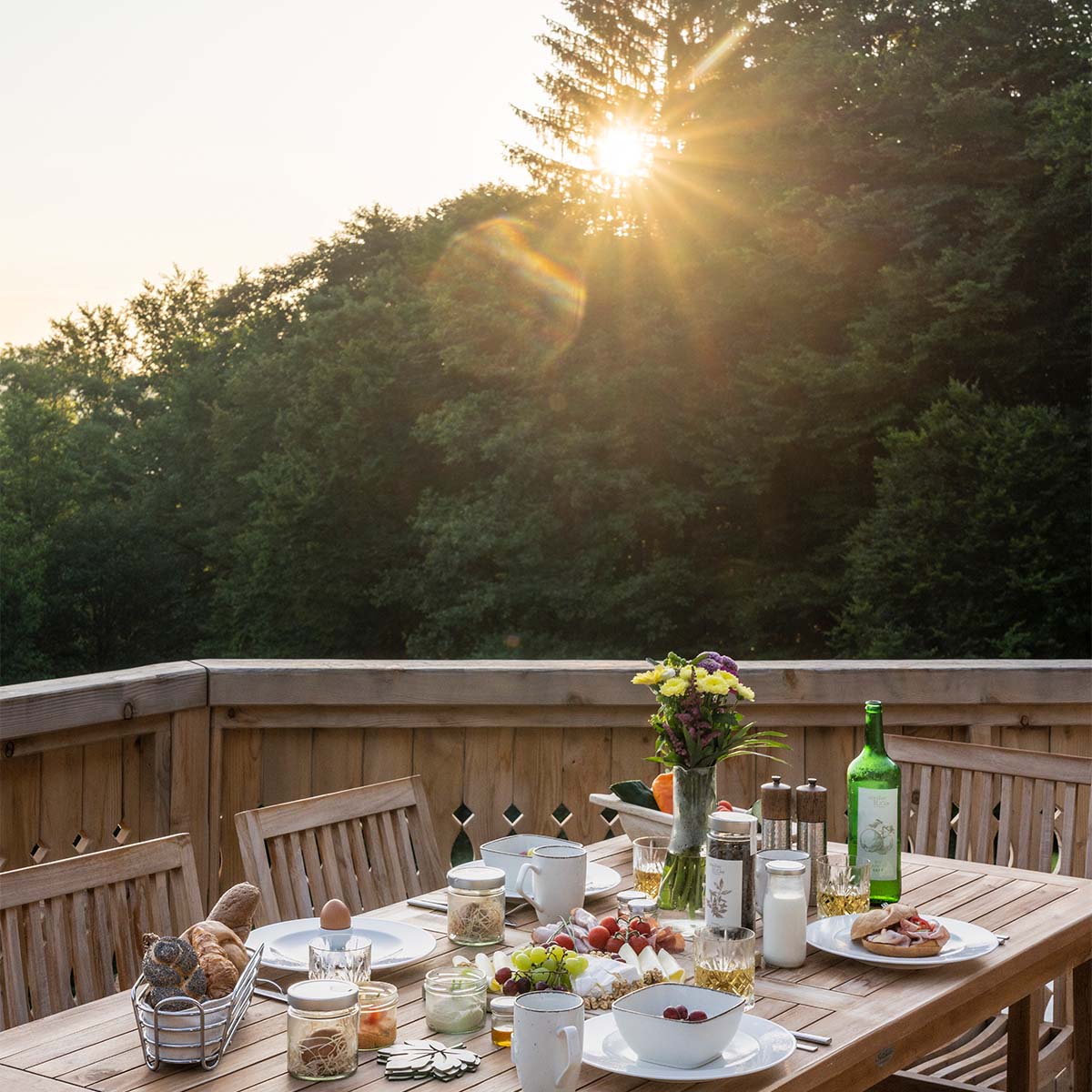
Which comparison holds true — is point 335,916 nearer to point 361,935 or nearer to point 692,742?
point 361,935

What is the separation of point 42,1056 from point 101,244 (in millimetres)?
A: 25212

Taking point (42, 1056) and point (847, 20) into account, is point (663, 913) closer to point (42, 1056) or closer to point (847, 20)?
point (42, 1056)

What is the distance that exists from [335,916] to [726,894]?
52 centimetres

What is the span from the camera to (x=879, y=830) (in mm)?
1916

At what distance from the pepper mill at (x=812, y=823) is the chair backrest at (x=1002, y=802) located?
59 centimetres

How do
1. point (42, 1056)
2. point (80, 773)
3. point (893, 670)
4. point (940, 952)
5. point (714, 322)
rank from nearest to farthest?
point (42, 1056) → point (940, 952) → point (80, 773) → point (893, 670) → point (714, 322)

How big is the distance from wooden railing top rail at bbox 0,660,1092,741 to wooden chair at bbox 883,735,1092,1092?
0.35m

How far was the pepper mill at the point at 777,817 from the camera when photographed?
197cm

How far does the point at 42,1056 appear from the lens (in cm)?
135

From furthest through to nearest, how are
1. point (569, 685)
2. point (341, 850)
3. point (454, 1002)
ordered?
point (569, 685)
point (341, 850)
point (454, 1002)

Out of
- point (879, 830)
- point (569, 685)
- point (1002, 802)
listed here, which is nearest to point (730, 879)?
point (879, 830)

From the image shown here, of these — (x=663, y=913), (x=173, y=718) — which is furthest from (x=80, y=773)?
(x=663, y=913)

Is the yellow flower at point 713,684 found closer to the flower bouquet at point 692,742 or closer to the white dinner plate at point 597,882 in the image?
the flower bouquet at point 692,742

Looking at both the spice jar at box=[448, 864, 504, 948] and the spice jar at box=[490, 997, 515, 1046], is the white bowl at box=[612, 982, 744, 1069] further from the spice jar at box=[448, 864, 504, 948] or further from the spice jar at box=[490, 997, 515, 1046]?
the spice jar at box=[448, 864, 504, 948]
